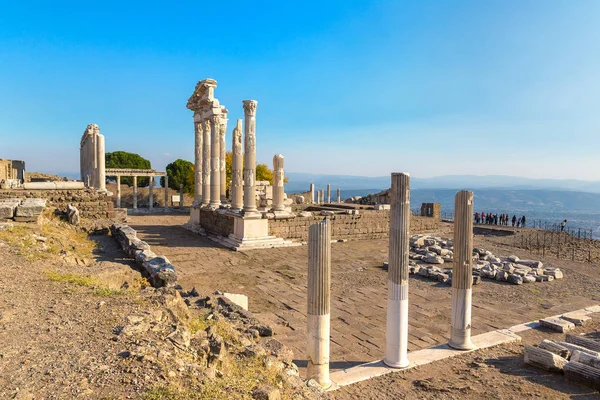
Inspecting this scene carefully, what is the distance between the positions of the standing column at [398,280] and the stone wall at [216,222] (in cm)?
1284

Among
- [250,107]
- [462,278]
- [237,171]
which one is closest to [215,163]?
[237,171]

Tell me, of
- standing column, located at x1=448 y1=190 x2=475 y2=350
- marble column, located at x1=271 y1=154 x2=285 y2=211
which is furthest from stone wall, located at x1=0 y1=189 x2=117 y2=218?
standing column, located at x1=448 y1=190 x2=475 y2=350

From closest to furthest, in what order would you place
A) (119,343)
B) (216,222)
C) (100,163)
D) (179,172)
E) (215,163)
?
(119,343)
(216,222)
(215,163)
(100,163)
(179,172)

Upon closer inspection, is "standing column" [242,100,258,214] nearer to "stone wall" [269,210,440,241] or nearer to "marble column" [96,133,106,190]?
"stone wall" [269,210,440,241]

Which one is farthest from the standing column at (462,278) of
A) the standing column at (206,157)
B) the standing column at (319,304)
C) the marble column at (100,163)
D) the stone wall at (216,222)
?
the marble column at (100,163)

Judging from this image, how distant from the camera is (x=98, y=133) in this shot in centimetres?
2814

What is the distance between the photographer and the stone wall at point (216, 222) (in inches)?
745

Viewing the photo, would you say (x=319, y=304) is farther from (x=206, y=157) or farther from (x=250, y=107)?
(x=206, y=157)

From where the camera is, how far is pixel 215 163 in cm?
2162

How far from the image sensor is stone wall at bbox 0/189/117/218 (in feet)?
59.6

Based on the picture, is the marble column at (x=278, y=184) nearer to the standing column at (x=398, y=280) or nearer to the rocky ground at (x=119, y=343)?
the rocky ground at (x=119, y=343)

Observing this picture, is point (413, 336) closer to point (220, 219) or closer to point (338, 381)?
point (338, 381)

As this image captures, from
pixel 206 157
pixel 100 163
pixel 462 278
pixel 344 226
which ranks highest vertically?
pixel 206 157

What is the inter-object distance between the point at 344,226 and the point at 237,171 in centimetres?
643
